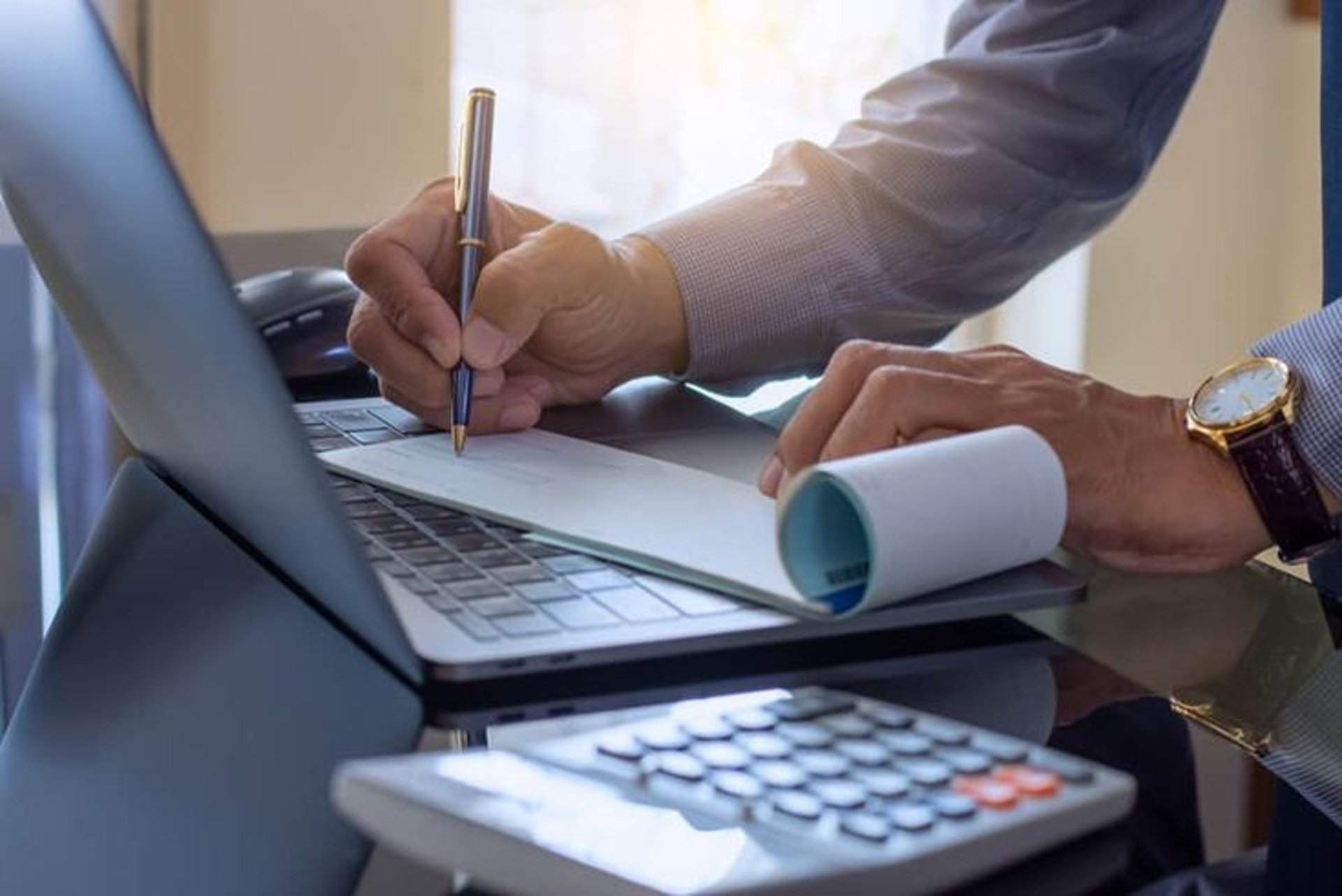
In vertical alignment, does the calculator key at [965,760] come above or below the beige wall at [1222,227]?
above

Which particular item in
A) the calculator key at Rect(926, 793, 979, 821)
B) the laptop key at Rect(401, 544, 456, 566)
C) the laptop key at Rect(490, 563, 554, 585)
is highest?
the calculator key at Rect(926, 793, 979, 821)

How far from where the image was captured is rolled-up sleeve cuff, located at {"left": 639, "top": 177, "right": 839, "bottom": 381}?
108cm

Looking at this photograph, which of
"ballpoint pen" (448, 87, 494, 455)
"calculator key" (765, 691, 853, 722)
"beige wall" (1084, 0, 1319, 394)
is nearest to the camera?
"calculator key" (765, 691, 853, 722)

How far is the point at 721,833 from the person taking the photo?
0.47 metres

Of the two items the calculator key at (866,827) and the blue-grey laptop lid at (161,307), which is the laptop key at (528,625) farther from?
the calculator key at (866,827)

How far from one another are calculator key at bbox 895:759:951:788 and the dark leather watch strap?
362 mm

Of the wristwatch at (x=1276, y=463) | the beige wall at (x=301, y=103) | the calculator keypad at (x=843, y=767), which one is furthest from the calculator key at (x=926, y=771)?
the beige wall at (x=301, y=103)

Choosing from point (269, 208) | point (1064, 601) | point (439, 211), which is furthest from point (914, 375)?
point (269, 208)

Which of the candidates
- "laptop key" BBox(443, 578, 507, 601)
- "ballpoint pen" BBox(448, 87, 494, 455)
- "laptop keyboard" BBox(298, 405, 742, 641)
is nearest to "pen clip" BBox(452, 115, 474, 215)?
"ballpoint pen" BBox(448, 87, 494, 455)

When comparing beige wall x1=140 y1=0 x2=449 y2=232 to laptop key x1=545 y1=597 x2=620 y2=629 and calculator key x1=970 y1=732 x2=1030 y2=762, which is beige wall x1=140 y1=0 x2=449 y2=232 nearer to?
laptop key x1=545 y1=597 x2=620 y2=629

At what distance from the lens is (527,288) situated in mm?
974

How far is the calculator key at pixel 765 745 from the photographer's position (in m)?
0.53

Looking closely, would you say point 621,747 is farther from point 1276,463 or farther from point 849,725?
point 1276,463

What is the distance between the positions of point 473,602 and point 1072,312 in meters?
A: 2.22
